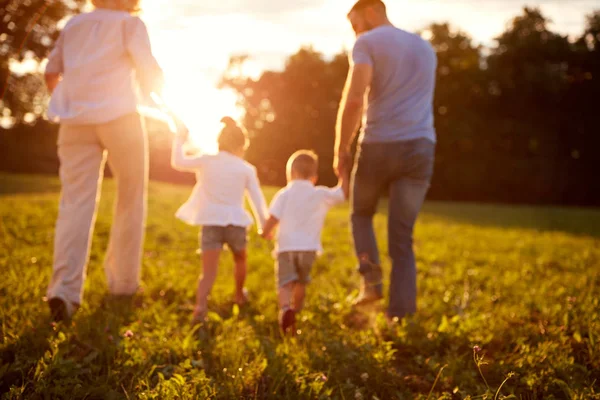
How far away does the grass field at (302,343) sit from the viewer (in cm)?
272

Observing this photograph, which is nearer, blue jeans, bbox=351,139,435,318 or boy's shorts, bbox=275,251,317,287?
blue jeans, bbox=351,139,435,318

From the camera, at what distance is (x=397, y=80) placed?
4113 mm

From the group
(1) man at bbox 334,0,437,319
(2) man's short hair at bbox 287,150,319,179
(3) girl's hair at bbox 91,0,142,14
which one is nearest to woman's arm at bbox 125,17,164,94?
(3) girl's hair at bbox 91,0,142,14

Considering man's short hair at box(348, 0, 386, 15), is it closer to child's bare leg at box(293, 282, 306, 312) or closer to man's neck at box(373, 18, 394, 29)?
man's neck at box(373, 18, 394, 29)

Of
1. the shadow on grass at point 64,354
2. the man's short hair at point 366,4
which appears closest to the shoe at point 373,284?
the shadow on grass at point 64,354

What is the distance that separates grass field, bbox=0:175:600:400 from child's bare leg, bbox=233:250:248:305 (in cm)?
12

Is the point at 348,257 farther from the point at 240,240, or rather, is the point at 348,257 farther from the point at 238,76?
the point at 238,76

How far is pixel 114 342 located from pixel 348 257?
4.71m

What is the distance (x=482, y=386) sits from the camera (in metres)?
2.83

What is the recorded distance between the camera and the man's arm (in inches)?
158

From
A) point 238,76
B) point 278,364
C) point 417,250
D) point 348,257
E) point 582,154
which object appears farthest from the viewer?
point 238,76

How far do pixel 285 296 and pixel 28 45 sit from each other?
2244 cm

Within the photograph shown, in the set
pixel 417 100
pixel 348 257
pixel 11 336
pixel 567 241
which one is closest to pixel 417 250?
pixel 348 257

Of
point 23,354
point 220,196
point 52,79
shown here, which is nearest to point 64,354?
point 23,354
